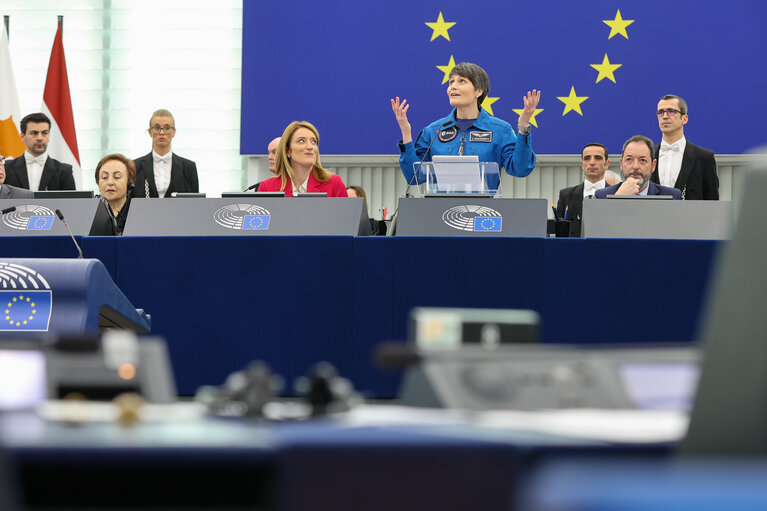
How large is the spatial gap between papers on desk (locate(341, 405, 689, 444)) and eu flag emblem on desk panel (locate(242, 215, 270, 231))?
11.0 feet

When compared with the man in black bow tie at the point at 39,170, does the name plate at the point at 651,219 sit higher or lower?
lower

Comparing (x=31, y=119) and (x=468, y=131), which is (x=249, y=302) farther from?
(x=31, y=119)

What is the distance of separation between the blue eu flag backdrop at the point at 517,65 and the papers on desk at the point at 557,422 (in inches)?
285

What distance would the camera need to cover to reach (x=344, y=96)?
8039 millimetres

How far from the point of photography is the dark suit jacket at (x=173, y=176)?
19.6ft

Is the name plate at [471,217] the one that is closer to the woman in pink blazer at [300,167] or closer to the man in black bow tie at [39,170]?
the woman in pink blazer at [300,167]

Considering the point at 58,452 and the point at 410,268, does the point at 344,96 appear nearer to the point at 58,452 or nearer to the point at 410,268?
the point at 410,268

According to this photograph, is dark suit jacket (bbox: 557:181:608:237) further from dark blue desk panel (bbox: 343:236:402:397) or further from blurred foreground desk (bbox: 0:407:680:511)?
blurred foreground desk (bbox: 0:407:680:511)

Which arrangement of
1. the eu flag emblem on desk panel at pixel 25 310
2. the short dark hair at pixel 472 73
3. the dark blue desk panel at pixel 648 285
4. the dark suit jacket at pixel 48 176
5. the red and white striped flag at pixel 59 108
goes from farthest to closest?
the red and white striped flag at pixel 59 108
the dark suit jacket at pixel 48 176
the short dark hair at pixel 472 73
the dark blue desk panel at pixel 648 285
the eu flag emblem on desk panel at pixel 25 310

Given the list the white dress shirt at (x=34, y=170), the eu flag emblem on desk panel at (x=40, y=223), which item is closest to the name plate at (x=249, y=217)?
the eu flag emblem on desk panel at (x=40, y=223)

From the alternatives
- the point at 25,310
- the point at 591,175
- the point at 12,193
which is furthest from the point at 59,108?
the point at 25,310

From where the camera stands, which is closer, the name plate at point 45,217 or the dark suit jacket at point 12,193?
the name plate at point 45,217

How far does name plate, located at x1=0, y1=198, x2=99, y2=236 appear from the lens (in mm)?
4191

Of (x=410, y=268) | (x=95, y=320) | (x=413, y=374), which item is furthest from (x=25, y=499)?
(x=410, y=268)
